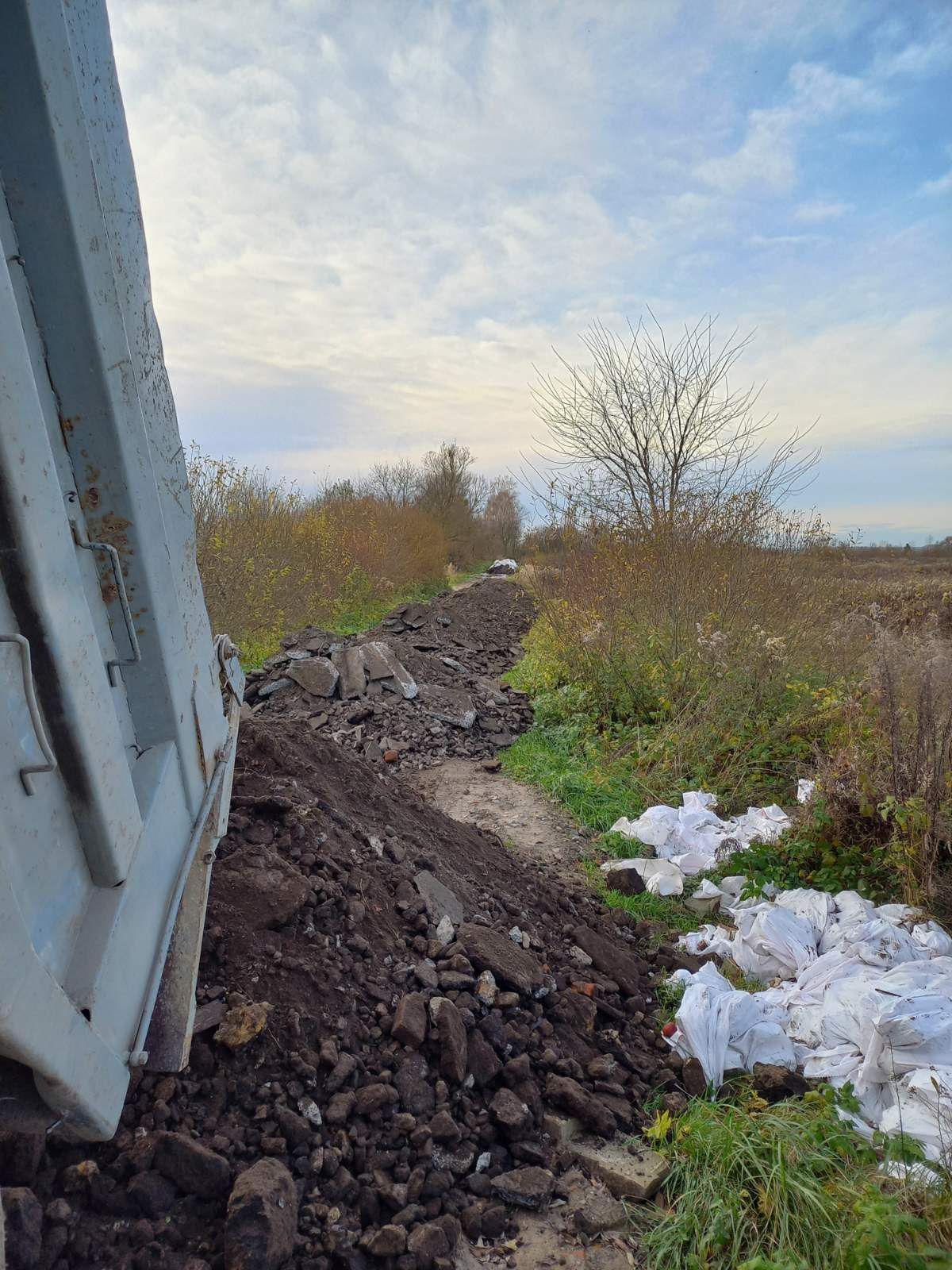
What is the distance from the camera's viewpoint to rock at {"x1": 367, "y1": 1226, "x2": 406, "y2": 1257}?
1903mm

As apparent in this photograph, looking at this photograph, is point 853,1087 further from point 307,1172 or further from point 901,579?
point 901,579

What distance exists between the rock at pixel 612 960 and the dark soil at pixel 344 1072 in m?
0.01

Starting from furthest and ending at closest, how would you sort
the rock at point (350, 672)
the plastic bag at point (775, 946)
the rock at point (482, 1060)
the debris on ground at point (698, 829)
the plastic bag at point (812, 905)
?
the rock at point (350, 672), the debris on ground at point (698, 829), the plastic bag at point (812, 905), the plastic bag at point (775, 946), the rock at point (482, 1060)

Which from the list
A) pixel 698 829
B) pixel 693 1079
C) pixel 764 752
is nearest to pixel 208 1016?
pixel 693 1079

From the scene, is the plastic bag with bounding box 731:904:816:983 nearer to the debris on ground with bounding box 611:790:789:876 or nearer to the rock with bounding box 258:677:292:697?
the debris on ground with bounding box 611:790:789:876

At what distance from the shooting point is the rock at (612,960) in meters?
3.59

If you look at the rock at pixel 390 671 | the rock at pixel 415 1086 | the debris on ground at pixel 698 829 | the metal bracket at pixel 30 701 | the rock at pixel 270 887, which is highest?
the metal bracket at pixel 30 701

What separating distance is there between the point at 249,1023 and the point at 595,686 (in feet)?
22.6

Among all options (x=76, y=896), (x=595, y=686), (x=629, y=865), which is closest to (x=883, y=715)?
(x=629, y=865)

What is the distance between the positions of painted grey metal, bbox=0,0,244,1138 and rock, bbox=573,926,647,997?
2199 millimetres

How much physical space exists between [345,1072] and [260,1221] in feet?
1.80

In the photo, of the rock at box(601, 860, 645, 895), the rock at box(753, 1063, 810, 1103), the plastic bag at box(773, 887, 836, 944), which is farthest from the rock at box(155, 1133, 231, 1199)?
the rock at box(601, 860, 645, 895)

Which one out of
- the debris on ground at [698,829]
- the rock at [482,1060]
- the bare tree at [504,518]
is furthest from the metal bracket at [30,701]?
the bare tree at [504,518]

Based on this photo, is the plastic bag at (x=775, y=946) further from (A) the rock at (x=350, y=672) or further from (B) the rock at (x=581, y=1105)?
(A) the rock at (x=350, y=672)
